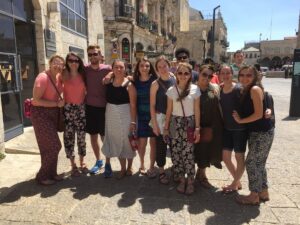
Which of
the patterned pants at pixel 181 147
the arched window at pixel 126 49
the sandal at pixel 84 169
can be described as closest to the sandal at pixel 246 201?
the patterned pants at pixel 181 147

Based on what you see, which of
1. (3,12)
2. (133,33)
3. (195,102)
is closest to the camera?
(195,102)

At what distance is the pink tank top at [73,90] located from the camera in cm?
449

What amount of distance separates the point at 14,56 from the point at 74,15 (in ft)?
15.6

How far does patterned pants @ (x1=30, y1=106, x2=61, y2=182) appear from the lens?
14.0ft

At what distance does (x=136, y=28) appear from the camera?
22.4 m

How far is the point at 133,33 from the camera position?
71.6ft

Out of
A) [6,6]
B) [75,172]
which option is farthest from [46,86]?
[6,6]

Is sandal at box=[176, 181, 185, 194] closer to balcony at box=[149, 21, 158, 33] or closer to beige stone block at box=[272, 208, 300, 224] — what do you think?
beige stone block at box=[272, 208, 300, 224]

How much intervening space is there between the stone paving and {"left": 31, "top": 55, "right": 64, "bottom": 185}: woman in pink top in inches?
14.0

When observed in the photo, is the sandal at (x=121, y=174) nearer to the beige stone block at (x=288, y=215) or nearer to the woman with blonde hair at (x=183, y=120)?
the woman with blonde hair at (x=183, y=120)

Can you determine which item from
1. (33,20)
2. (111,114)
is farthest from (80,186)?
(33,20)

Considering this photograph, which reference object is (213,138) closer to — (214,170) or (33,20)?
(214,170)

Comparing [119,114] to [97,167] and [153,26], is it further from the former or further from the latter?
[153,26]

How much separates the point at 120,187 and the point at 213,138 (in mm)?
1492
